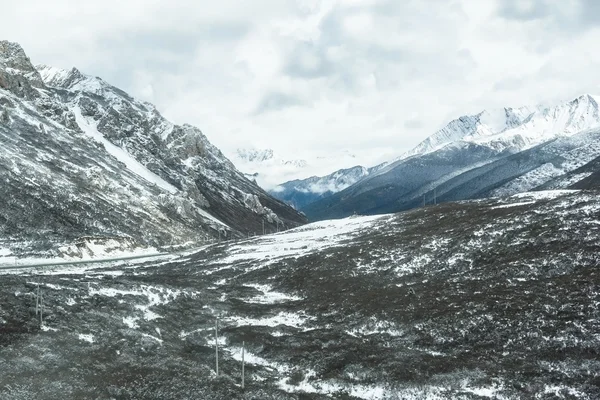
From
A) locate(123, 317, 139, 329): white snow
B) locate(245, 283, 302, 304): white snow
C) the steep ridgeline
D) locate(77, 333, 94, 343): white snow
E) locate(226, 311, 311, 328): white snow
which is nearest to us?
locate(77, 333, 94, 343): white snow

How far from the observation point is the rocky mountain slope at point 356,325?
39312 mm

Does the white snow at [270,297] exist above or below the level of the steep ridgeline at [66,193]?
below

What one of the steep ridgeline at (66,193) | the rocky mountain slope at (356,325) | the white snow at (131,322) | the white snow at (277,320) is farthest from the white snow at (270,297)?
the steep ridgeline at (66,193)

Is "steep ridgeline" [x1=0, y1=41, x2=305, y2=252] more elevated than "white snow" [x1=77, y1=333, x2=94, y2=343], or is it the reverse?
"steep ridgeline" [x1=0, y1=41, x2=305, y2=252]

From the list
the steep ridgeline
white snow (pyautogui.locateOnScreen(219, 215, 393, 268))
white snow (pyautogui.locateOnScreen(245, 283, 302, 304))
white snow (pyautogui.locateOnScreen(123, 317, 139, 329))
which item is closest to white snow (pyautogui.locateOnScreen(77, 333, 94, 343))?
white snow (pyautogui.locateOnScreen(123, 317, 139, 329))

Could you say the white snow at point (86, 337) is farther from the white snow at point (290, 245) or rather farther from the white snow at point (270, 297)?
the white snow at point (290, 245)

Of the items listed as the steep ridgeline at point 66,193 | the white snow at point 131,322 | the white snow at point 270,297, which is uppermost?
the steep ridgeline at point 66,193

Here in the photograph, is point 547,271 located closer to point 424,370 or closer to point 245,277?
point 424,370

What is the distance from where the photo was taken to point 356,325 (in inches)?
2173

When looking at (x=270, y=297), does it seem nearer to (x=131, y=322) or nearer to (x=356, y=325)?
(x=356, y=325)

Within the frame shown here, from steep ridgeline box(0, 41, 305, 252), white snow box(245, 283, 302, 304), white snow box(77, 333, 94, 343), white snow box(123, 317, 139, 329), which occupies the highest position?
steep ridgeline box(0, 41, 305, 252)

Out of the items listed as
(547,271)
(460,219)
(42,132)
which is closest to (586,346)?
(547,271)

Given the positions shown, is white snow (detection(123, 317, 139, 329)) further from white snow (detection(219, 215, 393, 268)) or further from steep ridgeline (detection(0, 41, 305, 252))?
steep ridgeline (detection(0, 41, 305, 252))

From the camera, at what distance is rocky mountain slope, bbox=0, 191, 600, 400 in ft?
129
